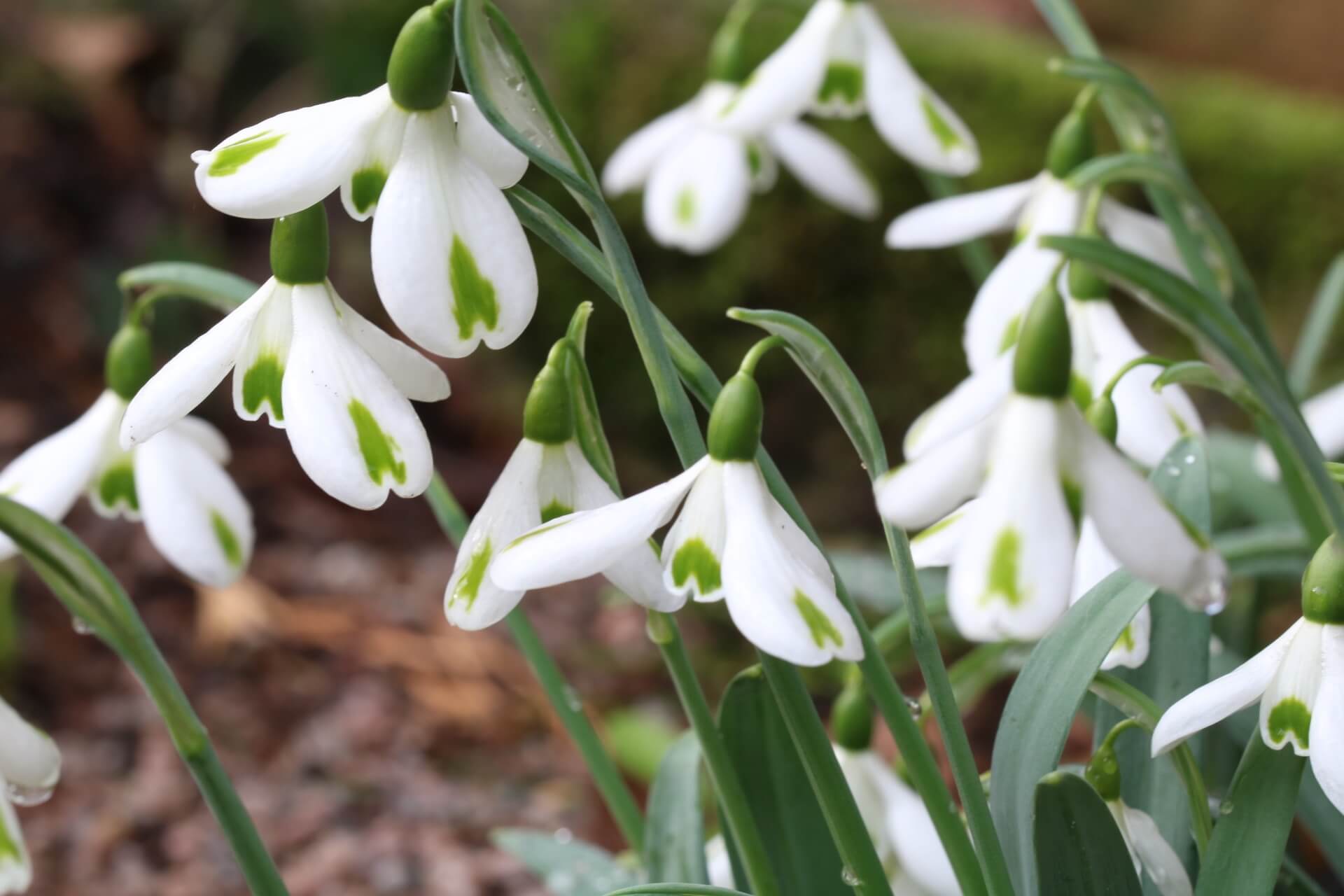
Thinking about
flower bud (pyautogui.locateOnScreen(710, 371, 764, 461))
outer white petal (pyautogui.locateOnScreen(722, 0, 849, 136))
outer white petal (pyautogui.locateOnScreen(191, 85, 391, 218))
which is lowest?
flower bud (pyautogui.locateOnScreen(710, 371, 764, 461))

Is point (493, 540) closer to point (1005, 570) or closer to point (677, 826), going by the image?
point (1005, 570)

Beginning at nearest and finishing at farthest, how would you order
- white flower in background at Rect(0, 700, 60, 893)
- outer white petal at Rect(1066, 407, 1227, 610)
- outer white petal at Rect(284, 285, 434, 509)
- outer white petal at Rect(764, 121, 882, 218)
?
1. outer white petal at Rect(1066, 407, 1227, 610)
2. outer white petal at Rect(284, 285, 434, 509)
3. white flower in background at Rect(0, 700, 60, 893)
4. outer white petal at Rect(764, 121, 882, 218)

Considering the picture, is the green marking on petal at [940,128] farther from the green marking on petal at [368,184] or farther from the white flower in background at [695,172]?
the green marking on petal at [368,184]

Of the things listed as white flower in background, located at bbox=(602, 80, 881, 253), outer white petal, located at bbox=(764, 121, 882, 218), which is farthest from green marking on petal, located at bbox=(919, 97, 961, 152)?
outer white petal, located at bbox=(764, 121, 882, 218)

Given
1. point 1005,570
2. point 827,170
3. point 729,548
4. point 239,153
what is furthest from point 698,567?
point 827,170

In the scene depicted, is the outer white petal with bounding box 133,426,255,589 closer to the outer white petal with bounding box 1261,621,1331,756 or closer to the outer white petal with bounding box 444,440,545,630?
the outer white petal with bounding box 444,440,545,630

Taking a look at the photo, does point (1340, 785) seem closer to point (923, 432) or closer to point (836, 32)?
point (923, 432)
